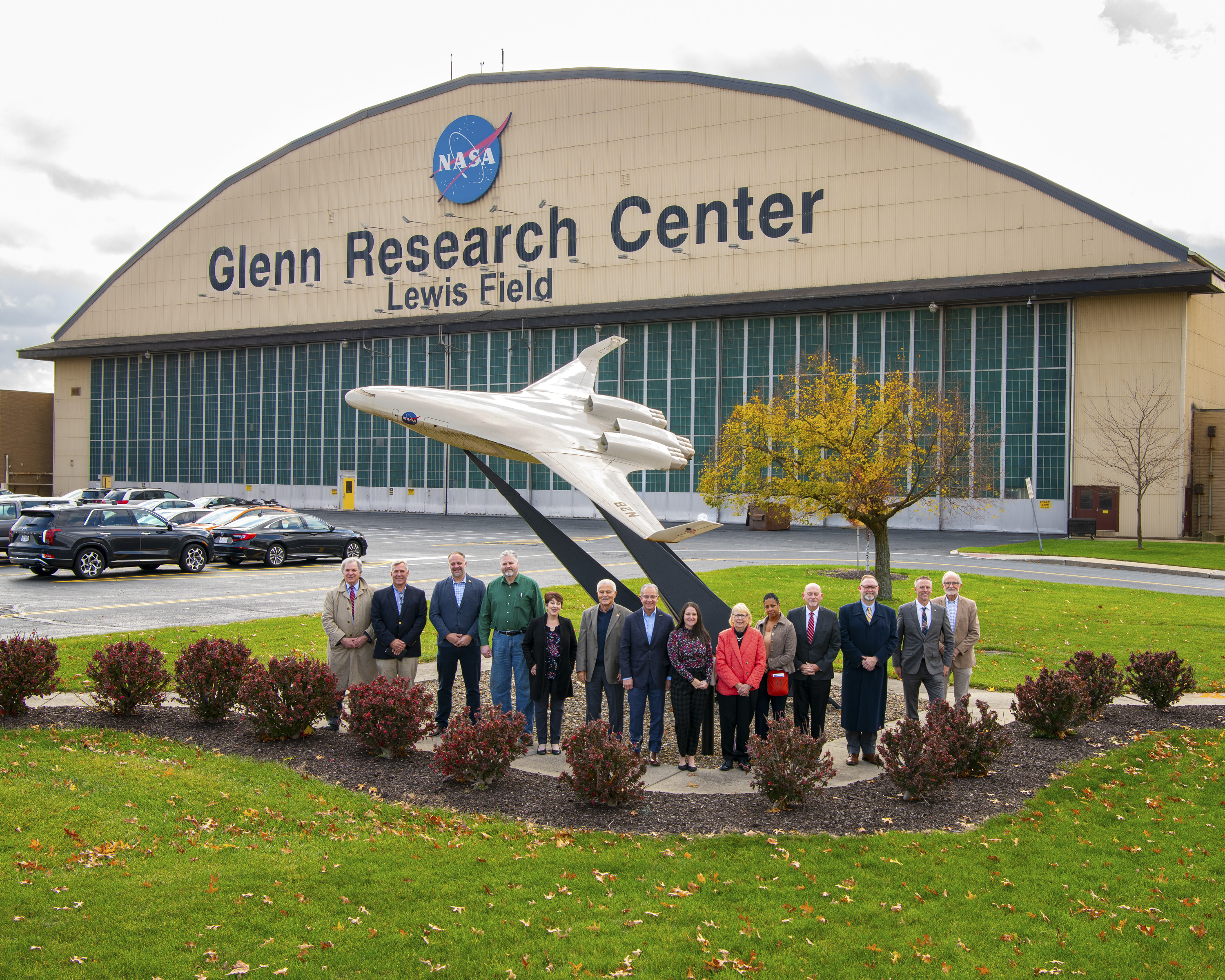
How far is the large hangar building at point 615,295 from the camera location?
42.3 metres

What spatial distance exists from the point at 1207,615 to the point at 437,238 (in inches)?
1767

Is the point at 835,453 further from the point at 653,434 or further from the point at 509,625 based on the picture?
the point at 509,625

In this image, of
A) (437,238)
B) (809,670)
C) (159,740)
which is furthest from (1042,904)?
(437,238)

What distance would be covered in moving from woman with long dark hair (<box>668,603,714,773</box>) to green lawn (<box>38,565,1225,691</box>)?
276cm

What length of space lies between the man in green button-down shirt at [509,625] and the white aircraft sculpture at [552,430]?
200cm

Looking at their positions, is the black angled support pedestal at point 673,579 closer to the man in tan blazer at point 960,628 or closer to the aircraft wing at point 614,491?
the aircraft wing at point 614,491

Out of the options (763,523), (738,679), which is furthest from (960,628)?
(763,523)

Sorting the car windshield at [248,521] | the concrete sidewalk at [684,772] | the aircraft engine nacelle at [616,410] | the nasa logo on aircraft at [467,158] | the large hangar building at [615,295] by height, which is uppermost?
the nasa logo on aircraft at [467,158]

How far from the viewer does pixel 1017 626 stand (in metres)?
18.8

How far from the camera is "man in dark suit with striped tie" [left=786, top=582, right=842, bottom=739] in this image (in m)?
10.3

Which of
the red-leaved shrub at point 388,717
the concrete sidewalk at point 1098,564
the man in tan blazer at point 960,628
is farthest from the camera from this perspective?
the concrete sidewalk at point 1098,564

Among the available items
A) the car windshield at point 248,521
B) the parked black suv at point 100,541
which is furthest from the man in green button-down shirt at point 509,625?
the car windshield at point 248,521

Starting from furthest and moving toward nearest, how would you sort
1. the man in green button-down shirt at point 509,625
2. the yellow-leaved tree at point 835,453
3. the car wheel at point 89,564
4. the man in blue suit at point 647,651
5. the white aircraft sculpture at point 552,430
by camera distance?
the car wheel at point 89,564, the yellow-leaved tree at point 835,453, the white aircraft sculpture at point 552,430, the man in green button-down shirt at point 509,625, the man in blue suit at point 647,651

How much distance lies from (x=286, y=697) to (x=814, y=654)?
558 cm
